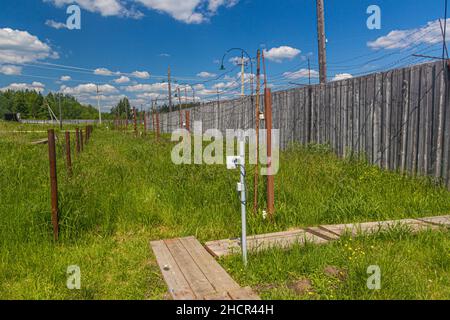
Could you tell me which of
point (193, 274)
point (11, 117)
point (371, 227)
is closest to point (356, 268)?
point (371, 227)

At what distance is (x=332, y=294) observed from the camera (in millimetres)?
2473

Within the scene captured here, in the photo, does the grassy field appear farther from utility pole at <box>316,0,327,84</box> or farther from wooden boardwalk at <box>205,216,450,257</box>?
utility pole at <box>316,0,327,84</box>

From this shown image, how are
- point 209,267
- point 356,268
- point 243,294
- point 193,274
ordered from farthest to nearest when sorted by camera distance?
point 209,267 < point 193,274 < point 356,268 < point 243,294

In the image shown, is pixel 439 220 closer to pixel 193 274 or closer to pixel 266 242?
pixel 266 242

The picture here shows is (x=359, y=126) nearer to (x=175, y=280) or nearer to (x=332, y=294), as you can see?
(x=332, y=294)

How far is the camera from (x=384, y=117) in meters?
6.12

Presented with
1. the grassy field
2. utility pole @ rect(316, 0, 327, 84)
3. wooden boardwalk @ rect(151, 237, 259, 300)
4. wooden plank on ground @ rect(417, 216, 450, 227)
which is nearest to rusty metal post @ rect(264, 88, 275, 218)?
the grassy field

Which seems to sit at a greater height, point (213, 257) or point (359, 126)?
point (359, 126)

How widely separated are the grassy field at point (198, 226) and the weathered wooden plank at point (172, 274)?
0.31 feet

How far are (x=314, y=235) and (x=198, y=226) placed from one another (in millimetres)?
1495

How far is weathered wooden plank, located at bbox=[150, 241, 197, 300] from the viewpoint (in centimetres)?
246
